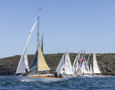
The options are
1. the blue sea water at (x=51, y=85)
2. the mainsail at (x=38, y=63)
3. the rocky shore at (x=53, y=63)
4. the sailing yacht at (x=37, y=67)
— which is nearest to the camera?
the blue sea water at (x=51, y=85)

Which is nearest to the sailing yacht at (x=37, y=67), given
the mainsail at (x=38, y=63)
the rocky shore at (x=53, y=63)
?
the mainsail at (x=38, y=63)

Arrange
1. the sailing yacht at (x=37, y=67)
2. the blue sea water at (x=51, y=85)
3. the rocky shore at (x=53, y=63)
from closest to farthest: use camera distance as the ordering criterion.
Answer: the blue sea water at (x=51, y=85)
the sailing yacht at (x=37, y=67)
the rocky shore at (x=53, y=63)

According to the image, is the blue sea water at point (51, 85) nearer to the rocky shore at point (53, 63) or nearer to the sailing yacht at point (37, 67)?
the sailing yacht at point (37, 67)

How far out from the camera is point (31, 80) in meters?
53.1

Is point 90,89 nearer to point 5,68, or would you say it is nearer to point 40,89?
point 40,89

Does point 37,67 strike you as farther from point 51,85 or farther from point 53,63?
point 53,63

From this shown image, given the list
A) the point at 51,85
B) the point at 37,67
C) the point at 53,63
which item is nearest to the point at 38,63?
the point at 37,67

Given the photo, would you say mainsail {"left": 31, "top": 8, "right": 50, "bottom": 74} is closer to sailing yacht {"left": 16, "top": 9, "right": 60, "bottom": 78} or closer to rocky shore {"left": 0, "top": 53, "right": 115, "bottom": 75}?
sailing yacht {"left": 16, "top": 9, "right": 60, "bottom": 78}

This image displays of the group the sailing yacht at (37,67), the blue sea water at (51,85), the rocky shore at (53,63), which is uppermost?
the rocky shore at (53,63)

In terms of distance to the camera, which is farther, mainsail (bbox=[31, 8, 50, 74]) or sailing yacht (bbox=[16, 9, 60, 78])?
mainsail (bbox=[31, 8, 50, 74])

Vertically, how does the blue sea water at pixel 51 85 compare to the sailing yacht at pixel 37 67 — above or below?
below

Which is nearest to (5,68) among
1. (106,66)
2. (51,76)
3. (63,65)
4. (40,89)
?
(106,66)

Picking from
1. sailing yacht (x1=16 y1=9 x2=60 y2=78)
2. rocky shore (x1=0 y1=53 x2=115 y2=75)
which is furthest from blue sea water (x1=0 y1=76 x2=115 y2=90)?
rocky shore (x1=0 y1=53 x2=115 y2=75)

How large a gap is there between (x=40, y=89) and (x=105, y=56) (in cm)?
11155
